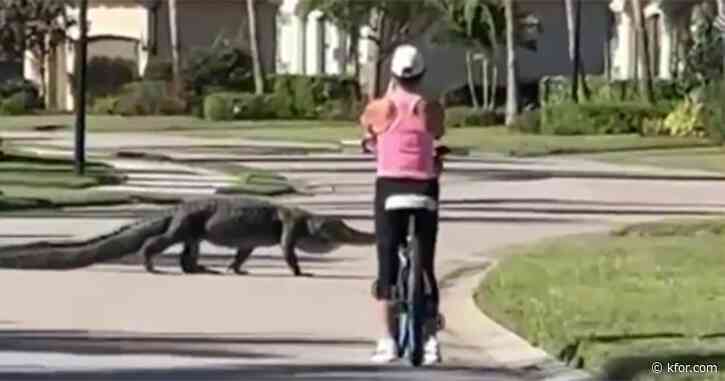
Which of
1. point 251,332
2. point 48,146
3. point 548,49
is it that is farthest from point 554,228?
point 548,49

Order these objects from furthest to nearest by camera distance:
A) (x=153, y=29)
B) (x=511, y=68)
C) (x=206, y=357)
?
1. (x=153, y=29)
2. (x=511, y=68)
3. (x=206, y=357)

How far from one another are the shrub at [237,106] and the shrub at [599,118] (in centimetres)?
1129

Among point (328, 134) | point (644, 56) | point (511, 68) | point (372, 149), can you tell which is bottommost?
point (328, 134)

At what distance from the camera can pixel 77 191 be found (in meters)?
31.8

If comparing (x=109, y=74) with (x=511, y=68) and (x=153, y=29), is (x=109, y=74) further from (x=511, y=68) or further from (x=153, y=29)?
(x=511, y=68)

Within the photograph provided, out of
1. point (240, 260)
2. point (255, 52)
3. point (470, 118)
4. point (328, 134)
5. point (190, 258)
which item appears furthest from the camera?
point (255, 52)

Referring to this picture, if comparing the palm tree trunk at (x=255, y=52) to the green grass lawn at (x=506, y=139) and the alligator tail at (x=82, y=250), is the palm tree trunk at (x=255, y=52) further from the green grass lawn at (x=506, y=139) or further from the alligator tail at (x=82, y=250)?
the alligator tail at (x=82, y=250)

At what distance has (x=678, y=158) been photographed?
46.4 m

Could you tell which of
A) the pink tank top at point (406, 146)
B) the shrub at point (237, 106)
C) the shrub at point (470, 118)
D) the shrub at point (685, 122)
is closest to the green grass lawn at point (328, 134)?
the shrub at point (237, 106)

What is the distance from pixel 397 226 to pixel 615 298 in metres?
4.14

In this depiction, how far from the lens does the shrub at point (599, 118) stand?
56.8 metres

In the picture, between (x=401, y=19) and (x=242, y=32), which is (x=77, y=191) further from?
(x=242, y=32)

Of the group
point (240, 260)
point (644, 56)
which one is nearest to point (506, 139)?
point (644, 56)

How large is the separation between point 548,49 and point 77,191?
40.2 meters
